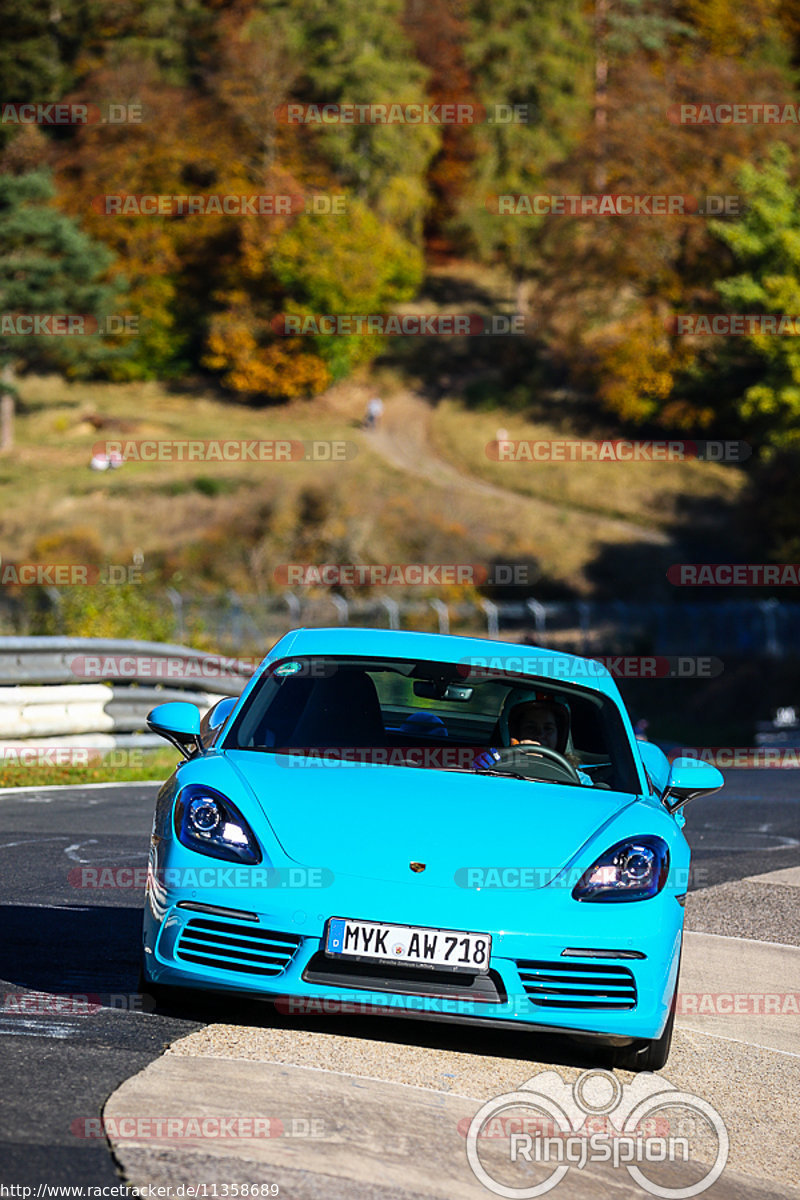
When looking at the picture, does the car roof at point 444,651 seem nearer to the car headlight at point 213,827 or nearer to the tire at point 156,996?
the car headlight at point 213,827

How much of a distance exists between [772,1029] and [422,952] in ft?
6.95

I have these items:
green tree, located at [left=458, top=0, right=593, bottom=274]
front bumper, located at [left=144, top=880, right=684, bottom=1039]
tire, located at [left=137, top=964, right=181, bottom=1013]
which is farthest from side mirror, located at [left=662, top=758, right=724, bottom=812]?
green tree, located at [left=458, top=0, right=593, bottom=274]

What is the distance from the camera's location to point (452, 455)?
68.0 m

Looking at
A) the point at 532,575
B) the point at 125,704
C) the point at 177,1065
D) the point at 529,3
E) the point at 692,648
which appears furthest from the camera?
the point at 529,3

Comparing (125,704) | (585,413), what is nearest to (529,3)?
(585,413)

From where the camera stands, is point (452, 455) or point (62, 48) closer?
point (452, 455)

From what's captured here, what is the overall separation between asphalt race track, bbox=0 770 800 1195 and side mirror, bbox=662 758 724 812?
4.14 feet

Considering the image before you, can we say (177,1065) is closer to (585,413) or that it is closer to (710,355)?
(710,355)

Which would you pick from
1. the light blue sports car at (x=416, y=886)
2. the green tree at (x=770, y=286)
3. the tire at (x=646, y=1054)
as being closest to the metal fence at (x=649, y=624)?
the green tree at (x=770, y=286)

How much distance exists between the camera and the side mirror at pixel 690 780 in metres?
5.98

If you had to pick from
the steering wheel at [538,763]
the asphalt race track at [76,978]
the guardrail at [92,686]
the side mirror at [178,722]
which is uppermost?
the side mirror at [178,722]

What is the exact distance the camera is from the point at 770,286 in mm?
50625

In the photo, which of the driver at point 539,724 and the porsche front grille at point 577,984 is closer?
the porsche front grille at point 577,984

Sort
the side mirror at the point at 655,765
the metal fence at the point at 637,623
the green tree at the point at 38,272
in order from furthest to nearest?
the green tree at the point at 38,272 → the metal fence at the point at 637,623 → the side mirror at the point at 655,765
